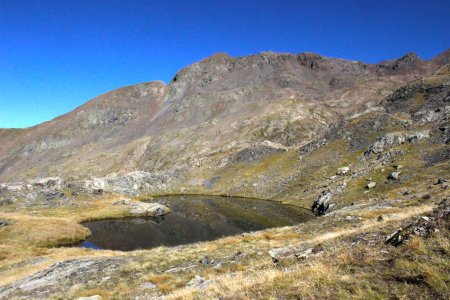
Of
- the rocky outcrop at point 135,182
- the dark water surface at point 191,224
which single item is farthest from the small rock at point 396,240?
the rocky outcrop at point 135,182

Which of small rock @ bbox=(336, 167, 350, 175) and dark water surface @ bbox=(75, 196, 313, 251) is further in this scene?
small rock @ bbox=(336, 167, 350, 175)

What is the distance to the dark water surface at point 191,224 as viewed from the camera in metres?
65.6

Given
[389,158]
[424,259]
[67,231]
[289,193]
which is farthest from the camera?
[289,193]

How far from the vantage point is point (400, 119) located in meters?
123

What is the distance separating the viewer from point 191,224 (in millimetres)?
79750

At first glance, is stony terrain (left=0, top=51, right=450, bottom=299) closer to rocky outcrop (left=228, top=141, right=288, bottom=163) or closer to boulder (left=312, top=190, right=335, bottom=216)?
boulder (left=312, top=190, right=335, bottom=216)

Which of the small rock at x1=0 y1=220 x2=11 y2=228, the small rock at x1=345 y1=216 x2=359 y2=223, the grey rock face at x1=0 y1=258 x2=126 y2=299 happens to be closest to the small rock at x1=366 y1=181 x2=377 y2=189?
the small rock at x1=345 y1=216 x2=359 y2=223

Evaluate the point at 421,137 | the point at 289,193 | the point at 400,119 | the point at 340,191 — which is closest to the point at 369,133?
the point at 400,119

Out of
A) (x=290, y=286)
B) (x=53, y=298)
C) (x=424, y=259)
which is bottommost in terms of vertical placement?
(x=53, y=298)

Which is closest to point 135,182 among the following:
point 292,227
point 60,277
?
point 292,227

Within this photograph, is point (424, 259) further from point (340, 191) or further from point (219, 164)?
point (219, 164)

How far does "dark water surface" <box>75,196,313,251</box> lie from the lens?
215 ft

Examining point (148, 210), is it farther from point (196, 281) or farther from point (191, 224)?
point (196, 281)

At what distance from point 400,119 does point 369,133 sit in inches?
474
